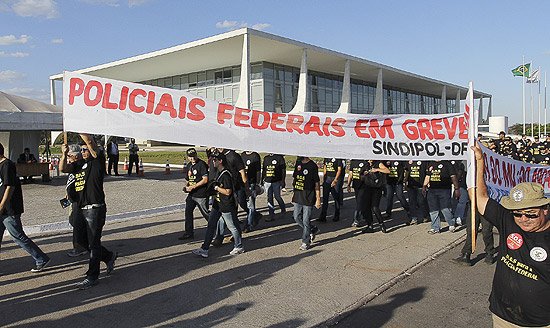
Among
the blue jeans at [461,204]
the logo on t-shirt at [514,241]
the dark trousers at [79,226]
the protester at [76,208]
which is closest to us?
the logo on t-shirt at [514,241]

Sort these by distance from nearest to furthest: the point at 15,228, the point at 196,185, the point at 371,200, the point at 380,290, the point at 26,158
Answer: the point at 380,290 → the point at 15,228 → the point at 196,185 → the point at 371,200 → the point at 26,158

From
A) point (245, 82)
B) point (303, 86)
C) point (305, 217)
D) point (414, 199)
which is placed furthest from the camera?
point (303, 86)

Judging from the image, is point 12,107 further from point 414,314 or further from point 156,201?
point 414,314

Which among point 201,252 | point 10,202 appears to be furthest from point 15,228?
point 201,252

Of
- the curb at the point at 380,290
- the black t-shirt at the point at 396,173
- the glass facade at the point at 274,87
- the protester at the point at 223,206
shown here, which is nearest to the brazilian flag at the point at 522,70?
the glass facade at the point at 274,87

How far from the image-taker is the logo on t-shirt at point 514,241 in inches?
109

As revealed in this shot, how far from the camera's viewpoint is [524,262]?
2.74 m

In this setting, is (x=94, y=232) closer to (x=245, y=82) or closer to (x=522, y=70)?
(x=245, y=82)

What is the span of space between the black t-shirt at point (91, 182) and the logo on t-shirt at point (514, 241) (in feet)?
15.4

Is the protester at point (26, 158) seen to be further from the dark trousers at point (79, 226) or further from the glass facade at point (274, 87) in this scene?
the glass facade at point (274, 87)

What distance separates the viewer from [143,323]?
4422 mm

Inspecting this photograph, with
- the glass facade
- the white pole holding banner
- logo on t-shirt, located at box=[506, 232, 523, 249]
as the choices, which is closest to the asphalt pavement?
the white pole holding banner

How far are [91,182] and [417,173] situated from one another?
22.1ft

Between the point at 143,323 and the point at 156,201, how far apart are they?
8047 millimetres
